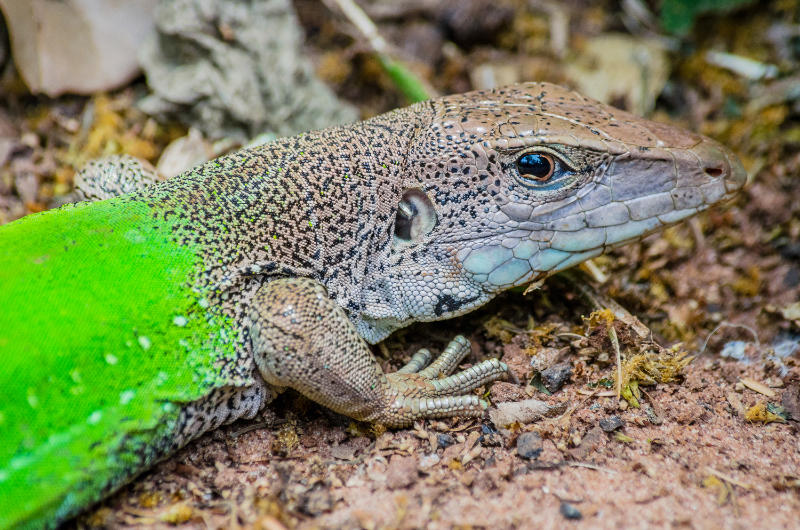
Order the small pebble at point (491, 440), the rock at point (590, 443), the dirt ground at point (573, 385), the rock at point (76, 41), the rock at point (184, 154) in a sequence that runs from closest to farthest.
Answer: the dirt ground at point (573, 385) < the rock at point (590, 443) < the small pebble at point (491, 440) < the rock at point (184, 154) < the rock at point (76, 41)

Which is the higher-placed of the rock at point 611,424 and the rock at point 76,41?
the rock at point 76,41

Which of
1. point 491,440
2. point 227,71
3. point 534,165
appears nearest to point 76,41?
point 227,71

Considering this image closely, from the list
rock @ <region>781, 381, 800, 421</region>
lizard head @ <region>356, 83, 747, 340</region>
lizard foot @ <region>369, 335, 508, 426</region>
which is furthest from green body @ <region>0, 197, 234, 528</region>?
rock @ <region>781, 381, 800, 421</region>

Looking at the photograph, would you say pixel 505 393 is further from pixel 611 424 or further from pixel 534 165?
pixel 534 165

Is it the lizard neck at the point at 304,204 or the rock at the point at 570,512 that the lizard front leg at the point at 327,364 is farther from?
the rock at the point at 570,512

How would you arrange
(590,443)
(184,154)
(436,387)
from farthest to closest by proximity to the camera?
(184,154) → (436,387) → (590,443)

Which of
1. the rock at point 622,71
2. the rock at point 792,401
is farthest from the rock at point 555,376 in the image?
the rock at point 622,71
